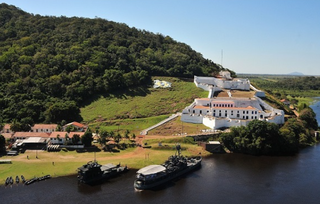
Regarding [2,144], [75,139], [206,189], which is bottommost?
[206,189]

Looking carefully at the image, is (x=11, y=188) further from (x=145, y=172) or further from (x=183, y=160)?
(x=183, y=160)

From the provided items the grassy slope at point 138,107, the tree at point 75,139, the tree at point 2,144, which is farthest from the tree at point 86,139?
the tree at point 2,144

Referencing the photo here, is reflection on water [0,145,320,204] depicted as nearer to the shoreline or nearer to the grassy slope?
the shoreline

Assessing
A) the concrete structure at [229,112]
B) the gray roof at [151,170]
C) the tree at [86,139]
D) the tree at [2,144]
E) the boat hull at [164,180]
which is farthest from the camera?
the concrete structure at [229,112]

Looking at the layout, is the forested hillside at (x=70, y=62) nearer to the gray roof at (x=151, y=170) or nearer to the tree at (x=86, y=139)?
the tree at (x=86, y=139)

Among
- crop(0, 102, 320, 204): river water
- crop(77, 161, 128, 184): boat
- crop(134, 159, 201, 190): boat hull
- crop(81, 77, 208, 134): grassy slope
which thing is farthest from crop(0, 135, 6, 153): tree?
crop(134, 159, 201, 190): boat hull

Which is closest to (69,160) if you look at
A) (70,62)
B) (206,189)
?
(206,189)

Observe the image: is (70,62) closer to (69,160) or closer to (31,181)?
(69,160)
